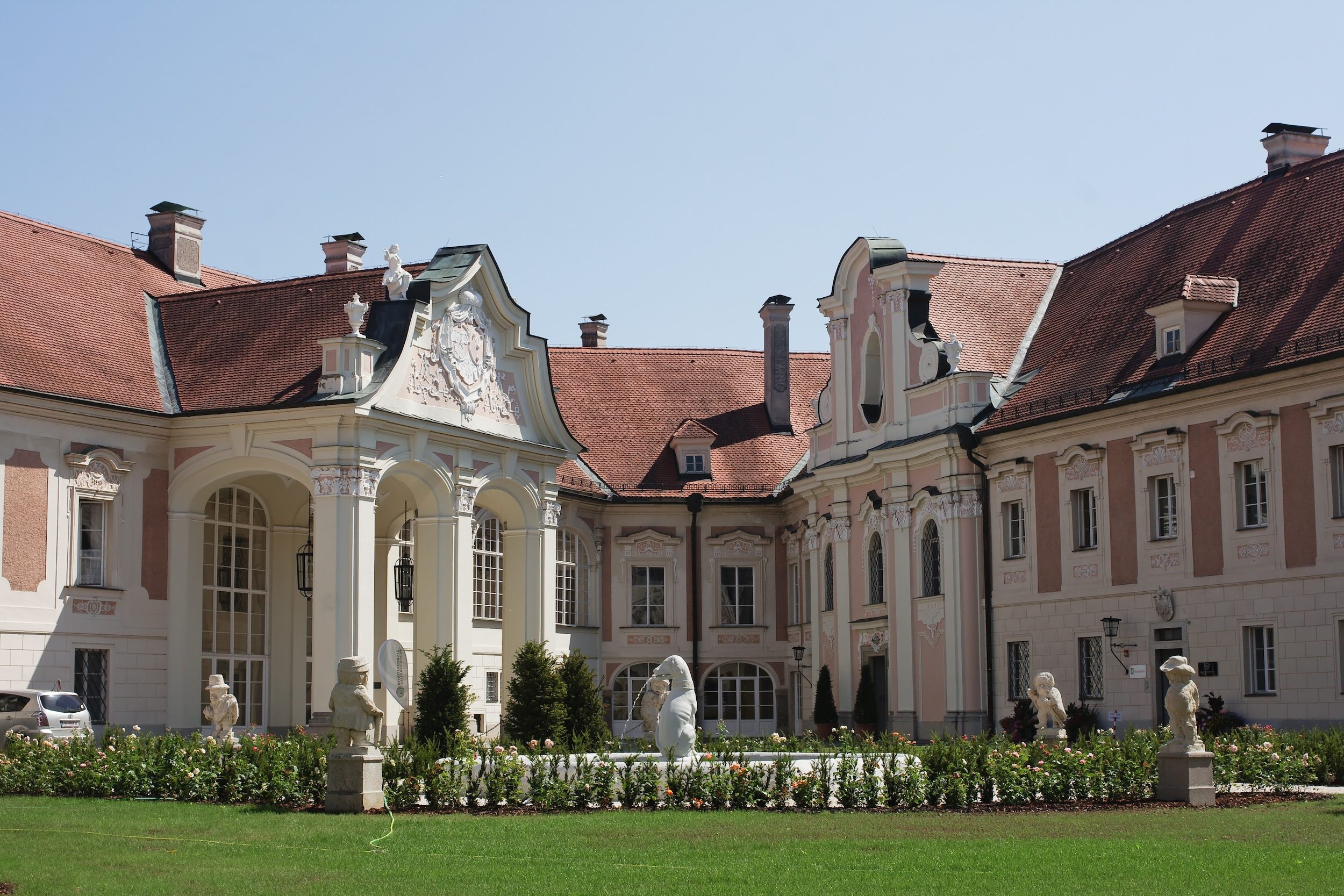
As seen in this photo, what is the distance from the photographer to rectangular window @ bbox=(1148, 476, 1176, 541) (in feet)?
110

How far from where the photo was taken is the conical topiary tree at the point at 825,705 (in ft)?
143

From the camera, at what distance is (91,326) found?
37625 millimetres

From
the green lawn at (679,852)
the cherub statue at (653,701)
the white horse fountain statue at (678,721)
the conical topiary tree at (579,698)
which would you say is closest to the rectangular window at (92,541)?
the conical topiary tree at (579,698)

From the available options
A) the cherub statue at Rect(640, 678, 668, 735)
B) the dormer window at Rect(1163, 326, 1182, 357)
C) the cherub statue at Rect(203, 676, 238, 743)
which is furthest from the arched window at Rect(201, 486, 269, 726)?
the dormer window at Rect(1163, 326, 1182, 357)

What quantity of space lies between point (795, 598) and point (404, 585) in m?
11.9

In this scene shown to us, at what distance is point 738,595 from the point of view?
49062 mm

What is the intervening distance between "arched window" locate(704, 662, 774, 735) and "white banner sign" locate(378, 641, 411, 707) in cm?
2248

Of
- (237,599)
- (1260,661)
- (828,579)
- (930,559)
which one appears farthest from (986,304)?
(237,599)

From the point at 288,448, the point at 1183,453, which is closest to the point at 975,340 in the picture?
the point at 1183,453

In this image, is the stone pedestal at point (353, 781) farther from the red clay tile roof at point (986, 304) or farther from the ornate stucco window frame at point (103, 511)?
the red clay tile roof at point (986, 304)

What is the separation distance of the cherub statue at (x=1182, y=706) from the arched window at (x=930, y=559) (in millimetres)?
18893

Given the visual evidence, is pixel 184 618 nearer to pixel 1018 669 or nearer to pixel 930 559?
pixel 930 559

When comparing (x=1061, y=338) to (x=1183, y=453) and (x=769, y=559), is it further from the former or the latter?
(x=769, y=559)

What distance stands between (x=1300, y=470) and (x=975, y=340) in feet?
39.8
